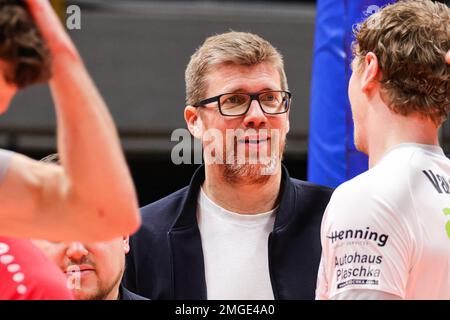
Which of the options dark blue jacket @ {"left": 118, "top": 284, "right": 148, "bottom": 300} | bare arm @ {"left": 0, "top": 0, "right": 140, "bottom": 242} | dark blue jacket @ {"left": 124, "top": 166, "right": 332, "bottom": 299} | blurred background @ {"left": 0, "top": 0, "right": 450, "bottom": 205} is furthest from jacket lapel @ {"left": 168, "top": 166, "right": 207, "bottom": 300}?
blurred background @ {"left": 0, "top": 0, "right": 450, "bottom": 205}

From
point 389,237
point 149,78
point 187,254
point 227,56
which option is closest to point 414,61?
point 389,237

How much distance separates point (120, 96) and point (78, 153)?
4.80 meters

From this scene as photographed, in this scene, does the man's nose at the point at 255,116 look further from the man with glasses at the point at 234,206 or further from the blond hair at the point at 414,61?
the blond hair at the point at 414,61

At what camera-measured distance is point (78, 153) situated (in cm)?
150

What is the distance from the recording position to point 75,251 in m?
2.69

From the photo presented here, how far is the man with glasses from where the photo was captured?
2775 millimetres

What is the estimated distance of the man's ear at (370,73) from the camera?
7.43ft

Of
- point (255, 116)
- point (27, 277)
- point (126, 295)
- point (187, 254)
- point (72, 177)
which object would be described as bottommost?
point (126, 295)

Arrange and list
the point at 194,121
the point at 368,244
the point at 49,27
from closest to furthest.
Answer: the point at 49,27, the point at 368,244, the point at 194,121

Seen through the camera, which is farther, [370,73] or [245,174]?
[245,174]

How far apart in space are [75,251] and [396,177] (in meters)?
1.16

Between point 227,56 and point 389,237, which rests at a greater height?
point 227,56

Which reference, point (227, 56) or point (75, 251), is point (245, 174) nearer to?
point (227, 56)

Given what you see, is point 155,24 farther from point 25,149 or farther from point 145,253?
point 145,253
